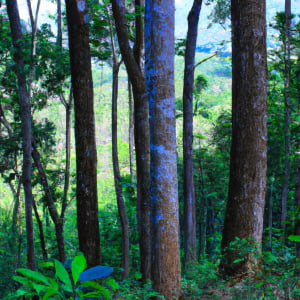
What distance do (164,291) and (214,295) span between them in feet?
1.93

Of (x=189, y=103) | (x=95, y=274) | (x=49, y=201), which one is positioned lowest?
(x=49, y=201)

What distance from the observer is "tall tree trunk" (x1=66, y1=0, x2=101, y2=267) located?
200 inches

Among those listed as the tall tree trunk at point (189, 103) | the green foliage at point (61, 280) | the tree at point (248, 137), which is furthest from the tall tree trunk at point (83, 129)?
the tall tree trunk at point (189, 103)

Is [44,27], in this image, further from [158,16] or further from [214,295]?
[214,295]

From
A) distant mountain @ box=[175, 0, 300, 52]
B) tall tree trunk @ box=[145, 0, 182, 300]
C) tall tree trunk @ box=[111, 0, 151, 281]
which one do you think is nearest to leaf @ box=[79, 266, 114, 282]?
tall tree trunk @ box=[145, 0, 182, 300]

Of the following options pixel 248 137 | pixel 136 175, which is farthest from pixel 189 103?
pixel 248 137

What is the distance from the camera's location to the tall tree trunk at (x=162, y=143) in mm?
3771

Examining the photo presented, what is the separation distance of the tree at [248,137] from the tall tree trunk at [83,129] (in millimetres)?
1955

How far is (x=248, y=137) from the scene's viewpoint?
14.5 ft

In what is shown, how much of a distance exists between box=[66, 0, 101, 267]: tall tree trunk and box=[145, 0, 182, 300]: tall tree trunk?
60.7 inches

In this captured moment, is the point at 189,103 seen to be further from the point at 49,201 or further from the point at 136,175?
the point at 49,201

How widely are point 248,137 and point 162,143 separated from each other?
1.30 m

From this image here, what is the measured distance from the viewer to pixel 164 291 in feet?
12.6

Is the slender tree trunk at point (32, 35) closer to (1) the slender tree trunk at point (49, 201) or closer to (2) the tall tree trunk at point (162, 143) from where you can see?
(1) the slender tree trunk at point (49, 201)
